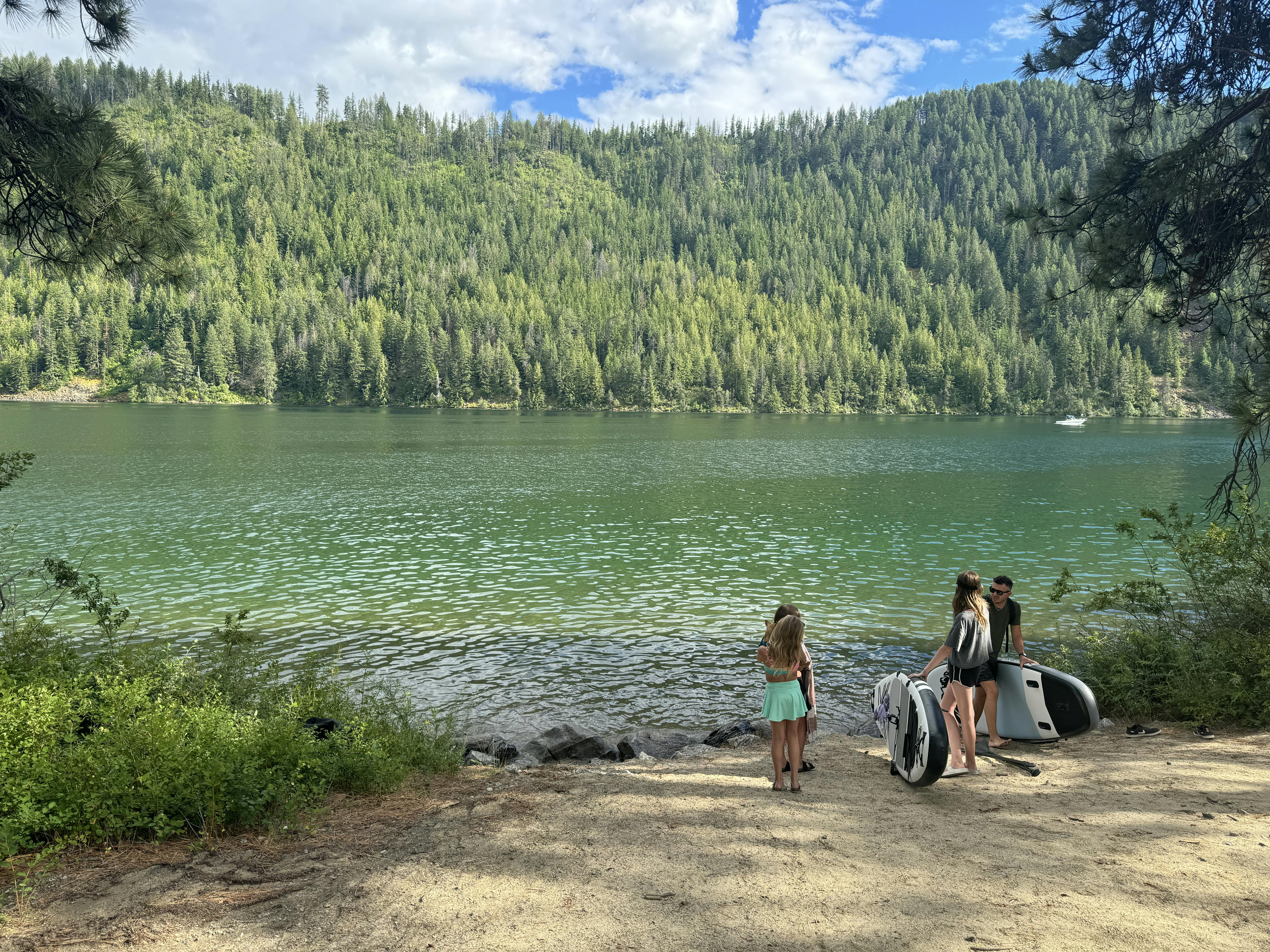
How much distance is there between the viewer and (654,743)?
13.2 m

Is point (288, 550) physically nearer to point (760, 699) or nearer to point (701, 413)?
point (760, 699)

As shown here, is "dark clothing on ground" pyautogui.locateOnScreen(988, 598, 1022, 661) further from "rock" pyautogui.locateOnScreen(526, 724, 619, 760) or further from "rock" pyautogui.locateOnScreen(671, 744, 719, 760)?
"rock" pyautogui.locateOnScreen(526, 724, 619, 760)

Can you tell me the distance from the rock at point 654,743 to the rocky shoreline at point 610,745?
0.01 metres

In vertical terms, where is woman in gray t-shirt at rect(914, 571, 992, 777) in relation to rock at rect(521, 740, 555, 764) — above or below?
above

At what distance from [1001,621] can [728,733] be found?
4967mm

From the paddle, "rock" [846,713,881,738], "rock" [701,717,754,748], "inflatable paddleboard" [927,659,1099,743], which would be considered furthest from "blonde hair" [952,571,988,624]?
"rock" [701,717,754,748]

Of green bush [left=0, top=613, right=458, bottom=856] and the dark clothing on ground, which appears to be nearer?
green bush [left=0, top=613, right=458, bottom=856]

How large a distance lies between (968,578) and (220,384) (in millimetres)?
209198

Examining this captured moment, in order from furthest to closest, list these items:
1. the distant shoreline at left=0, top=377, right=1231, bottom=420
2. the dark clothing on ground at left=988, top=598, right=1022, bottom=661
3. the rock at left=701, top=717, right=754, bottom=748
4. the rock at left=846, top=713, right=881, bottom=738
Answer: the distant shoreline at left=0, top=377, right=1231, bottom=420 → the rock at left=846, top=713, right=881, bottom=738 → the rock at left=701, top=717, right=754, bottom=748 → the dark clothing on ground at left=988, top=598, right=1022, bottom=661

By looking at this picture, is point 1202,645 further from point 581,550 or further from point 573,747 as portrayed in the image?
point 581,550

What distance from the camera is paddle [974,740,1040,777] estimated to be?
944 cm

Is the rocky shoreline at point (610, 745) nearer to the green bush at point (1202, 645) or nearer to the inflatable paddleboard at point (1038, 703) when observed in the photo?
the inflatable paddleboard at point (1038, 703)

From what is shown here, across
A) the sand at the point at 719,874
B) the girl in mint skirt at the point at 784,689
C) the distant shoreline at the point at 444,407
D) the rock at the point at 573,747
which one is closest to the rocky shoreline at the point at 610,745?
the rock at the point at 573,747

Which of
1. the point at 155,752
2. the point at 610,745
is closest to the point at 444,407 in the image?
the point at 610,745
